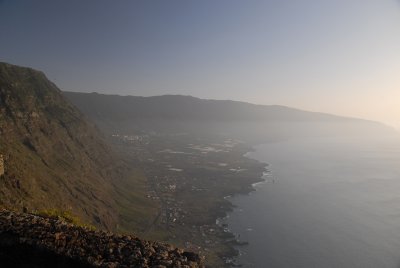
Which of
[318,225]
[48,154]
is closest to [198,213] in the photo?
[318,225]

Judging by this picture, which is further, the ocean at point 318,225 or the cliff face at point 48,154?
the ocean at point 318,225

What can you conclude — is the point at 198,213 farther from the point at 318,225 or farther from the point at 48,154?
the point at 48,154

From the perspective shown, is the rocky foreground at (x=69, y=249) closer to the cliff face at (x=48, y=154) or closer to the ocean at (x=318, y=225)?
the cliff face at (x=48, y=154)

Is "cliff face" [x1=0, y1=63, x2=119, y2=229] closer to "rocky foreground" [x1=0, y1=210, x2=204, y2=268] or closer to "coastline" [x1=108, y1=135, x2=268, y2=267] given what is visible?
"coastline" [x1=108, y1=135, x2=268, y2=267]

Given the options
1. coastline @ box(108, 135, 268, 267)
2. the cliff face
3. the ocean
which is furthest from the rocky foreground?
the ocean

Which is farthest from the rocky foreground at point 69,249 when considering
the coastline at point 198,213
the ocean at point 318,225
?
the ocean at point 318,225
